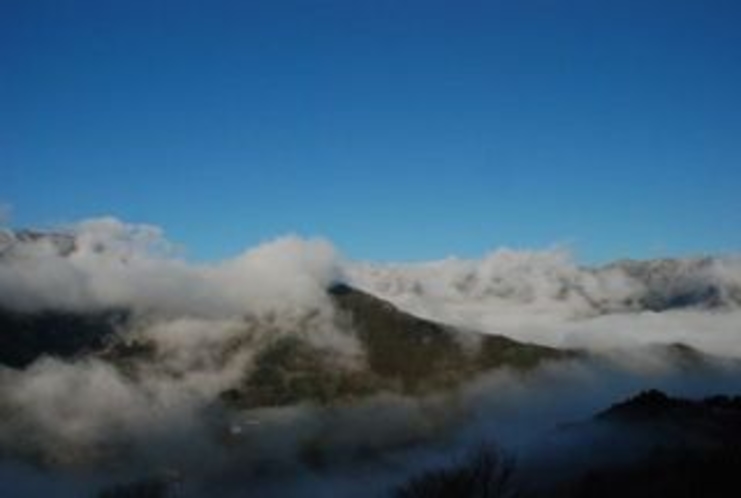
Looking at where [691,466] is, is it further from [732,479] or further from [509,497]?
[509,497]

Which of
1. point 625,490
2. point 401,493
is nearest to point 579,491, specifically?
point 625,490

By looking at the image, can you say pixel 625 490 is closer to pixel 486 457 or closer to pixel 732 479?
pixel 732 479

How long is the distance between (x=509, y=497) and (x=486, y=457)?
44.6 m

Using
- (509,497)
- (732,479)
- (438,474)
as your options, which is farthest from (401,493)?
(732,479)

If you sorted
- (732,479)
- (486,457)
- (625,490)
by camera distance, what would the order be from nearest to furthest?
(486,457), (732,479), (625,490)

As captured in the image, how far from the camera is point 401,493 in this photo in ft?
547

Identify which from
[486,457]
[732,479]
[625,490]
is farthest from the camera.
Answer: [625,490]

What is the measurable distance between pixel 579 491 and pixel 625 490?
34.4 feet

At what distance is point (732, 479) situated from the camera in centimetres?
17338

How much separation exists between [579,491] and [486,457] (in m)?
46.8

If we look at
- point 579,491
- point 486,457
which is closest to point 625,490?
point 579,491

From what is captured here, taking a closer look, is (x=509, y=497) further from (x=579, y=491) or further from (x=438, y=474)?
(x=438, y=474)

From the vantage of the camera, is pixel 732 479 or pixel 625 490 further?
pixel 625 490

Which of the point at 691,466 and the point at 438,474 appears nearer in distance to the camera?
the point at 438,474
